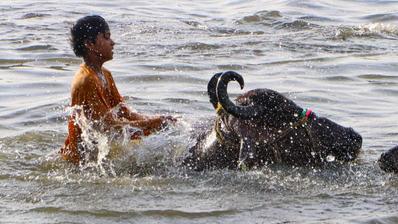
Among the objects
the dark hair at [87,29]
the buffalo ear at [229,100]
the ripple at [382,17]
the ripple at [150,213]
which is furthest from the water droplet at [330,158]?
the ripple at [382,17]

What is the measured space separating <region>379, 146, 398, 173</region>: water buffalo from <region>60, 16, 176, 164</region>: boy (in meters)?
1.65

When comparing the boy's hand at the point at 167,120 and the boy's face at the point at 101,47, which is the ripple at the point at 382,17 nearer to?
the boy's hand at the point at 167,120

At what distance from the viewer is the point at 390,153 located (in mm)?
6609

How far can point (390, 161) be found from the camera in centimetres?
664

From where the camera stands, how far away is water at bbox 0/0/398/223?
6.38 m

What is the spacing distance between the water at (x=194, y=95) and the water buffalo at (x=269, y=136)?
0.11 metres

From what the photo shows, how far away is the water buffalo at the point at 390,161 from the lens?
6603 millimetres

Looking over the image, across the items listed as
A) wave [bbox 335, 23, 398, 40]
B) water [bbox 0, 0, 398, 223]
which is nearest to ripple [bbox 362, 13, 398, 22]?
water [bbox 0, 0, 398, 223]

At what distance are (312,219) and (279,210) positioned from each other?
10.2 inches

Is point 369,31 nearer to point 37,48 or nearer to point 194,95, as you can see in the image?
point 194,95

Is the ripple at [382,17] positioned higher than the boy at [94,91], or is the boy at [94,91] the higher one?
the boy at [94,91]

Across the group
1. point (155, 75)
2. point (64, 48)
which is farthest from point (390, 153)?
point (64, 48)

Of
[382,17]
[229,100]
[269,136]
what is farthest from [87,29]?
[382,17]

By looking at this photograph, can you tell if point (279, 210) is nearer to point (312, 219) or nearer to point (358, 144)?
point (312, 219)
